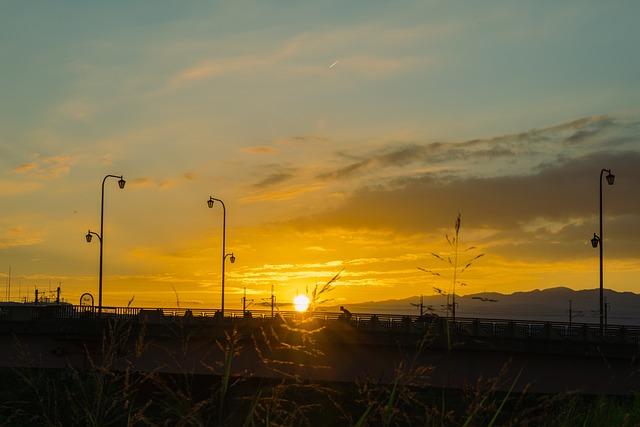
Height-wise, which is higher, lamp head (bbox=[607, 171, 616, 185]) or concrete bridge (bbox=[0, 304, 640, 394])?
lamp head (bbox=[607, 171, 616, 185])

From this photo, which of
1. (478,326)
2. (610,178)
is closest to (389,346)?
(478,326)

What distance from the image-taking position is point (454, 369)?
4094 cm


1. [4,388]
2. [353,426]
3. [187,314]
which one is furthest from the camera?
[4,388]

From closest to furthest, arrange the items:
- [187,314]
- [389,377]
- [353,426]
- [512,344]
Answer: [353,426] → [512,344] → [389,377] → [187,314]

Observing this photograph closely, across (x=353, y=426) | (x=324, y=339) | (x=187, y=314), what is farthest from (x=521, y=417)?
(x=187, y=314)

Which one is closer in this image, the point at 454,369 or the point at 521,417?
the point at 521,417

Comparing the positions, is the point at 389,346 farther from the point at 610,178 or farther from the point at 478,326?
the point at 610,178

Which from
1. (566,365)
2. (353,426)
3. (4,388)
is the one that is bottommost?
(4,388)

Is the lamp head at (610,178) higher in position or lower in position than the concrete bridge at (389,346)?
higher

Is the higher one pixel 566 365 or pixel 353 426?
pixel 353 426

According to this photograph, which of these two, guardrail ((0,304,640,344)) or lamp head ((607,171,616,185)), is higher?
lamp head ((607,171,616,185))

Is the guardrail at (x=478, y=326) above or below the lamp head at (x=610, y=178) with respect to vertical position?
below

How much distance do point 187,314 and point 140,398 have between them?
5855 mm

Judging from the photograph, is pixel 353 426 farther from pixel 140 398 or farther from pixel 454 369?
pixel 140 398
